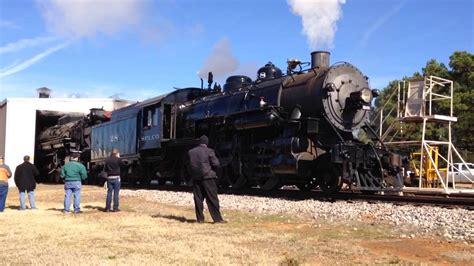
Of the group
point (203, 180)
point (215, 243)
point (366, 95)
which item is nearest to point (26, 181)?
point (203, 180)

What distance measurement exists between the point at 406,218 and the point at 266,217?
2809mm

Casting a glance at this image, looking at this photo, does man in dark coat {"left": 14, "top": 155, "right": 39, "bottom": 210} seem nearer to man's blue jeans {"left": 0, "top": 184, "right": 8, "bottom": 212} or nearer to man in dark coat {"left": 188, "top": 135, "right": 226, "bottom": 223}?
man's blue jeans {"left": 0, "top": 184, "right": 8, "bottom": 212}

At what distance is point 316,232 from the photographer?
8859mm

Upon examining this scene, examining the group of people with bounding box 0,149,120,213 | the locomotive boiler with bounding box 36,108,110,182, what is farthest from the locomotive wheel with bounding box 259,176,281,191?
the locomotive boiler with bounding box 36,108,110,182

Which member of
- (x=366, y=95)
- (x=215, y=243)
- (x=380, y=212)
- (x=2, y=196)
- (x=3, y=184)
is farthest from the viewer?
(x=366, y=95)

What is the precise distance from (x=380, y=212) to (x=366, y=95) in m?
5.12

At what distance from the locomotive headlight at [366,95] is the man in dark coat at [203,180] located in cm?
633

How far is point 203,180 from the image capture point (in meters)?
10.4

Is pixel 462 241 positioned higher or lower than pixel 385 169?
lower

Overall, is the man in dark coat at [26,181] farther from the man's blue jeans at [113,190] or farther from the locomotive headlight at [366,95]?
the locomotive headlight at [366,95]

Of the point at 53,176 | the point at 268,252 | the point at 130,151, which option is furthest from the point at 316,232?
the point at 53,176

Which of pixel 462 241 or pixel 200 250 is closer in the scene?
pixel 200 250

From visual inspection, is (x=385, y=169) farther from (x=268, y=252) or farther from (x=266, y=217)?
(x=268, y=252)

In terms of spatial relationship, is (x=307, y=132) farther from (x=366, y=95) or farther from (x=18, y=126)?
(x=18, y=126)
